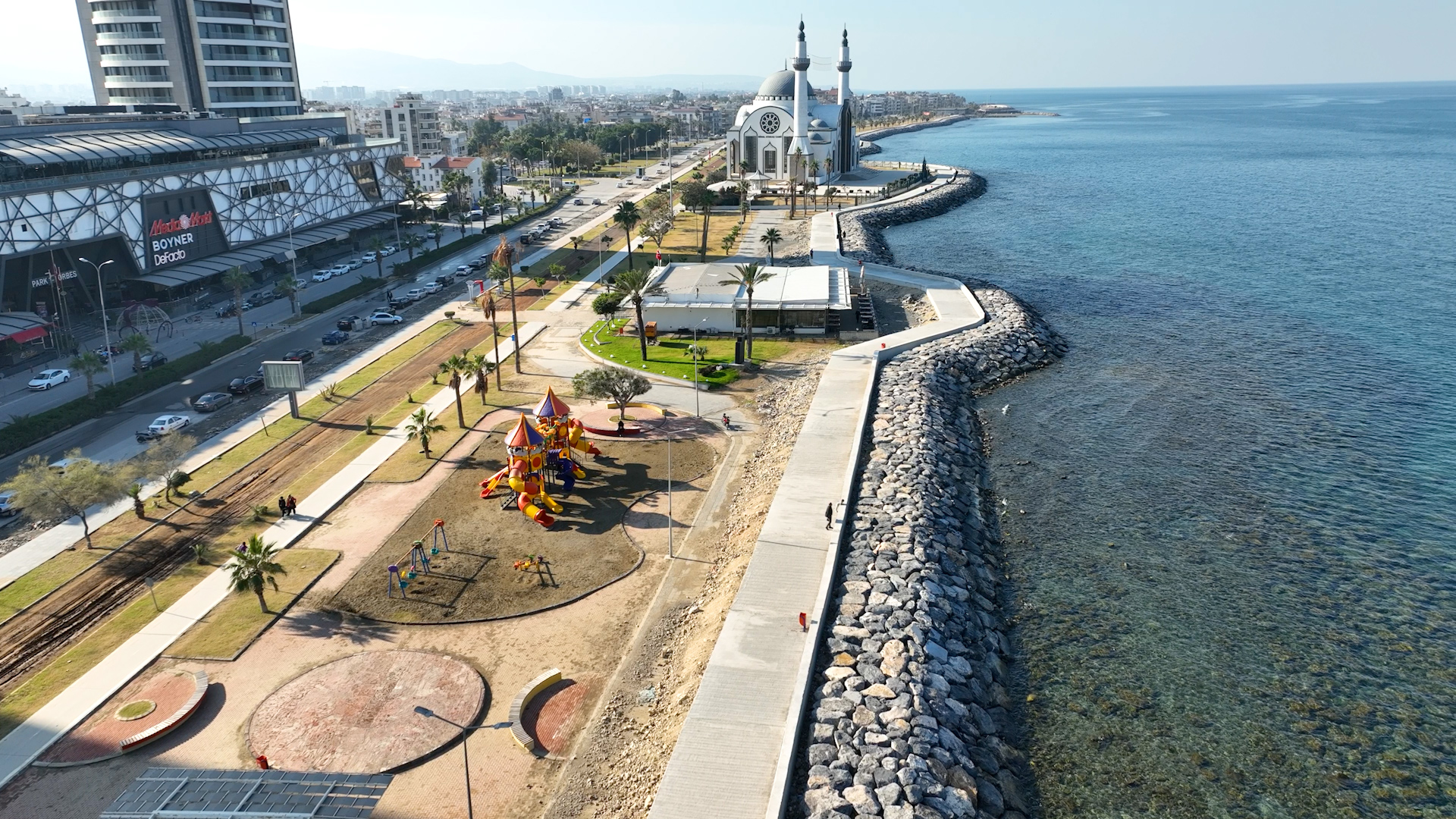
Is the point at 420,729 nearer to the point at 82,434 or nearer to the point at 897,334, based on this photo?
the point at 82,434

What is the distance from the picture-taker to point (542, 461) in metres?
46.6

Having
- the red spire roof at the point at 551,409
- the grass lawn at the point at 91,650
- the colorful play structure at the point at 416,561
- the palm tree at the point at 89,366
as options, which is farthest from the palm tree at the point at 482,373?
the palm tree at the point at 89,366

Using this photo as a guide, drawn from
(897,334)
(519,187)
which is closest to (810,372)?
(897,334)

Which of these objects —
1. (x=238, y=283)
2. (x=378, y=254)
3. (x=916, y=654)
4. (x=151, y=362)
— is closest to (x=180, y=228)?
(x=238, y=283)

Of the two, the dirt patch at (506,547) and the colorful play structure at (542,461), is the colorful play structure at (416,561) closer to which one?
the dirt patch at (506,547)

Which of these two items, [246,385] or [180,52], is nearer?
[246,385]

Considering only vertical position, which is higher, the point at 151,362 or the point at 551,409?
the point at 551,409

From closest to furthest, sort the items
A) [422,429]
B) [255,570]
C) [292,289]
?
[255,570] → [422,429] → [292,289]

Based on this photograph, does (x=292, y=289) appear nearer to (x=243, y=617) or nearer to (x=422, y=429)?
(x=422, y=429)

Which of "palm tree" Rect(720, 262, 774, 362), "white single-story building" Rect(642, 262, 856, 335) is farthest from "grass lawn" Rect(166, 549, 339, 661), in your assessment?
"white single-story building" Rect(642, 262, 856, 335)

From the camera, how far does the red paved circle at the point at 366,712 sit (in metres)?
29.0

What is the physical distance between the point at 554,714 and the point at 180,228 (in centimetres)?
7485

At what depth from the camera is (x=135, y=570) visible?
39.9 m

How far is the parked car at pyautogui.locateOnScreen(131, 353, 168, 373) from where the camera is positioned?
65.1 meters
